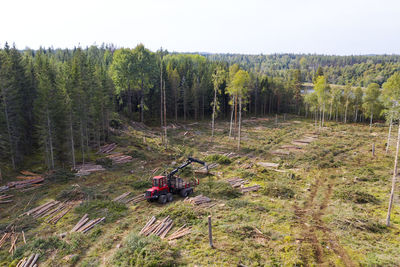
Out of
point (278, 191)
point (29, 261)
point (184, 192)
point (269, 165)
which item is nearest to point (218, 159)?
point (269, 165)

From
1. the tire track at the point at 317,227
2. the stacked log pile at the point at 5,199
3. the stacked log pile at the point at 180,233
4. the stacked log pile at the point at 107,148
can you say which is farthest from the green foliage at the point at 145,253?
the stacked log pile at the point at 107,148

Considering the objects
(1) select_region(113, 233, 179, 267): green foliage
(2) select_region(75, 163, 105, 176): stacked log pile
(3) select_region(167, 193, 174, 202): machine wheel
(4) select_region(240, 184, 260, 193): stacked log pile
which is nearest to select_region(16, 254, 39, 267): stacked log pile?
(1) select_region(113, 233, 179, 267): green foliage

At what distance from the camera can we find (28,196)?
78.7 ft

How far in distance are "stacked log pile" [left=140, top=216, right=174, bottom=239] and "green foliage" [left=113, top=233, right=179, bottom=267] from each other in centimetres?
144

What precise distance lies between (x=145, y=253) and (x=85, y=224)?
7.23 metres

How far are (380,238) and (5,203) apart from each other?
30.7 metres

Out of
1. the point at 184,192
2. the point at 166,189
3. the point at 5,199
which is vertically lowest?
the point at 5,199

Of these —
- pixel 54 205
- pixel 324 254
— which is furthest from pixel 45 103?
pixel 324 254

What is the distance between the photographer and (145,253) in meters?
14.0

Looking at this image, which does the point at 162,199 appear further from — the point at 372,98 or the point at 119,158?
the point at 372,98

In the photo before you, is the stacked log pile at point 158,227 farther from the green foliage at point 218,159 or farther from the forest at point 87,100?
the forest at point 87,100

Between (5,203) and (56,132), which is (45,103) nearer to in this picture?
(56,132)

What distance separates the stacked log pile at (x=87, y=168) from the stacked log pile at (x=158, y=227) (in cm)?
1533

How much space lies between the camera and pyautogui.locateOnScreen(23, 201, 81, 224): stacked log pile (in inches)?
782
